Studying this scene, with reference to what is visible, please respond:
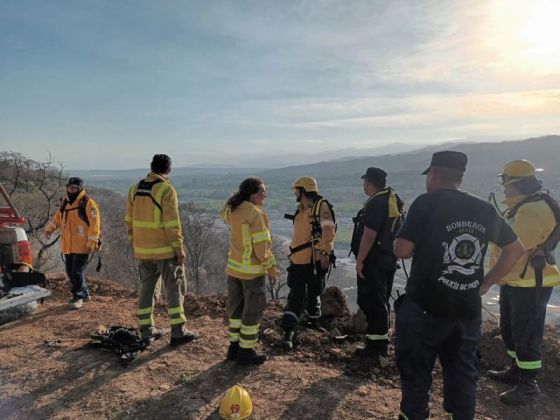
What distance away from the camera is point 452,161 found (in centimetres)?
285

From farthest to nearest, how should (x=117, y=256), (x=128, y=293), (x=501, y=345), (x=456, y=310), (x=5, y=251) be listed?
(x=117, y=256) < (x=128, y=293) < (x=5, y=251) < (x=501, y=345) < (x=456, y=310)

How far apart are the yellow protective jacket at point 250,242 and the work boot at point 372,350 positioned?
4.93ft

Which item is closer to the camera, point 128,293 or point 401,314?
point 401,314

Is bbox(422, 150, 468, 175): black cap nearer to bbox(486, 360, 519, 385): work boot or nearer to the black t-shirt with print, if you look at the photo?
the black t-shirt with print

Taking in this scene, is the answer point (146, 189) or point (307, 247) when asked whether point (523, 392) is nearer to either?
point (307, 247)

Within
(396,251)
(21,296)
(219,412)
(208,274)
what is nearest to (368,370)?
(219,412)

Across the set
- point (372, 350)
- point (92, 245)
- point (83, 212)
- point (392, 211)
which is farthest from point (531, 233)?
point (83, 212)

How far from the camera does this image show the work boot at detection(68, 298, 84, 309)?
21.1 ft

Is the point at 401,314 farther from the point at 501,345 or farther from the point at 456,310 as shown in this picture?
the point at 501,345

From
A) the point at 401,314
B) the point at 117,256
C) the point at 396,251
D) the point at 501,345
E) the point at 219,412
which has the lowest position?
the point at 117,256

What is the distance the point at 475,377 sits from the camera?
2893 mm

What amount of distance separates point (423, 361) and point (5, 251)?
18.8 feet

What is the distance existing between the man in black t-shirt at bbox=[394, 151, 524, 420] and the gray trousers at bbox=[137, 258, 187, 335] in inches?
113

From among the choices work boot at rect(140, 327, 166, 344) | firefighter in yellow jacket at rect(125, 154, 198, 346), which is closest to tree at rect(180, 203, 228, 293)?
work boot at rect(140, 327, 166, 344)
